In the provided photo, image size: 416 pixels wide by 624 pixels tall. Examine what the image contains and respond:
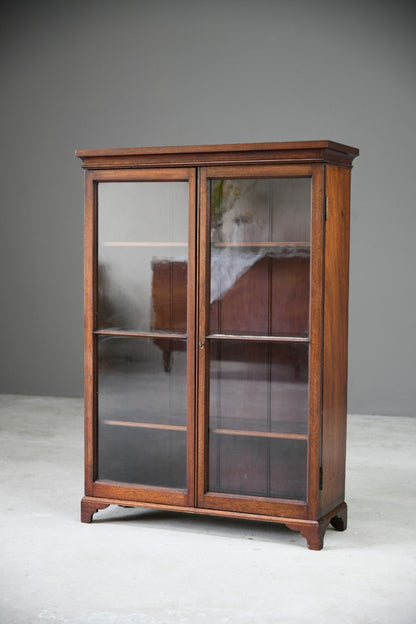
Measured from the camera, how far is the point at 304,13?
670cm

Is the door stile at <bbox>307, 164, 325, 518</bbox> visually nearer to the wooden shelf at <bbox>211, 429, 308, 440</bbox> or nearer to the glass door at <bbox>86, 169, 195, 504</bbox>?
the wooden shelf at <bbox>211, 429, 308, 440</bbox>

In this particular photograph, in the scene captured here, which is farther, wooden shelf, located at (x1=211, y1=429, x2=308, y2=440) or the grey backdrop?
the grey backdrop

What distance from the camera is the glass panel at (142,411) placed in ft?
12.6

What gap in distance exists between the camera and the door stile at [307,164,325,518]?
3553mm

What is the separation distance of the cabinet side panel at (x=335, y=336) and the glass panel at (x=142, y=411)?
65cm

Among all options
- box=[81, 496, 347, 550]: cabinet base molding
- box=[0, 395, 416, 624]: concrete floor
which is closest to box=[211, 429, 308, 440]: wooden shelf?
box=[81, 496, 347, 550]: cabinet base molding

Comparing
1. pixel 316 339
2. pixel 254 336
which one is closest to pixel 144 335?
pixel 254 336

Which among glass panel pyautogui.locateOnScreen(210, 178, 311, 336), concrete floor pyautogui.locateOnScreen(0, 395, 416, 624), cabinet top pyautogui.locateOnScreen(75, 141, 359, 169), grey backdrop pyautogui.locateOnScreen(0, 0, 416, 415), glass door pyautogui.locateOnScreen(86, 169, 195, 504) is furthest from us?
grey backdrop pyautogui.locateOnScreen(0, 0, 416, 415)

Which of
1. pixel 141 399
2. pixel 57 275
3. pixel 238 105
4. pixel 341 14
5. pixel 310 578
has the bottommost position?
pixel 310 578

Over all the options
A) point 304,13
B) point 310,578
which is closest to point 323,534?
point 310,578

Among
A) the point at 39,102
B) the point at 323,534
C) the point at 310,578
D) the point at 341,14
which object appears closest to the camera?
the point at 310,578

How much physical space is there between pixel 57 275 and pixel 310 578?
15.3 feet

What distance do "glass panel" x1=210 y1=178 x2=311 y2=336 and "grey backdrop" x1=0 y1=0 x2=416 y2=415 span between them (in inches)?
123

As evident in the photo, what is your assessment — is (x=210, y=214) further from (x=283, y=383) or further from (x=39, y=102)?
(x=39, y=102)
